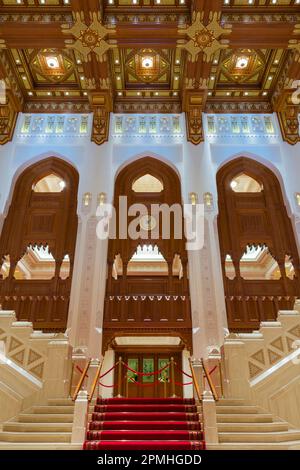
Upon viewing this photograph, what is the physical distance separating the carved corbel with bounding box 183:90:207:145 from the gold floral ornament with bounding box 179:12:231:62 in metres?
1.29

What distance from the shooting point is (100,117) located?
1237 centimetres

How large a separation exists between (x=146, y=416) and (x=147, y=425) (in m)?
0.33

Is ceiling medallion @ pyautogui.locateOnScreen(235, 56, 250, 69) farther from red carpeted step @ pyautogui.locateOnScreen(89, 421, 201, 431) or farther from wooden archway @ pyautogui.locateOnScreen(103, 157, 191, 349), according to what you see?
red carpeted step @ pyautogui.locateOnScreen(89, 421, 201, 431)

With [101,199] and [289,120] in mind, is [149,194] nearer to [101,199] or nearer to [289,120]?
[101,199]

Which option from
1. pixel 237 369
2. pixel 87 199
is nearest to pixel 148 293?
pixel 87 199

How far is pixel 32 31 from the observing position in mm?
10336

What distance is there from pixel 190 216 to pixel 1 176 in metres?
6.04

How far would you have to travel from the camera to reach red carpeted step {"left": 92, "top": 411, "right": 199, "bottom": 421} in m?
5.47

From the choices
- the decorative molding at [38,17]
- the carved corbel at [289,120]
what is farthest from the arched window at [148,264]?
the decorative molding at [38,17]

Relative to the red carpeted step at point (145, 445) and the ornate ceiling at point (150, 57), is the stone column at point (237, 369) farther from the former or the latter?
the ornate ceiling at point (150, 57)

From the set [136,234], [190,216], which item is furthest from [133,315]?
[190,216]

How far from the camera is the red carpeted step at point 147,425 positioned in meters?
5.14

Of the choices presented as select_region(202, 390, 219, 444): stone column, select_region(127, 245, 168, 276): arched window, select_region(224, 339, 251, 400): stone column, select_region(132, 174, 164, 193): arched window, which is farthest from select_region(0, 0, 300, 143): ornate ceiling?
select_region(202, 390, 219, 444): stone column

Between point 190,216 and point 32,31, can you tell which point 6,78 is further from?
point 190,216
